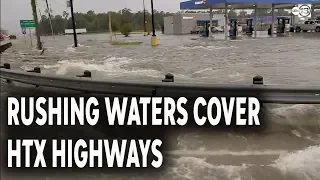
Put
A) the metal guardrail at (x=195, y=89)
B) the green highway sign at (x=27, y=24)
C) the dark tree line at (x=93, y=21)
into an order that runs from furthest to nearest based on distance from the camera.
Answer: the dark tree line at (x=93, y=21)
the green highway sign at (x=27, y=24)
the metal guardrail at (x=195, y=89)

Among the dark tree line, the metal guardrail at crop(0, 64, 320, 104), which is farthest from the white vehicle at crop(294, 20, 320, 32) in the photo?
the dark tree line

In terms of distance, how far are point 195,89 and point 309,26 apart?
50.6 metres

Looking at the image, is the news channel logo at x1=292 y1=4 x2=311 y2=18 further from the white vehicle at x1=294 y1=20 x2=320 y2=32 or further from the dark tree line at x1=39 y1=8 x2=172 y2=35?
the dark tree line at x1=39 y1=8 x2=172 y2=35

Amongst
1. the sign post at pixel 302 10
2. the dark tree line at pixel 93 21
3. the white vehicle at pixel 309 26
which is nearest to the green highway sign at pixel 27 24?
the sign post at pixel 302 10

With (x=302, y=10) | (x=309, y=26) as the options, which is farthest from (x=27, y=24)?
(x=309, y=26)

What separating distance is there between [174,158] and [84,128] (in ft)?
6.60

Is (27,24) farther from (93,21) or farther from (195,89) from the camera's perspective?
(93,21)

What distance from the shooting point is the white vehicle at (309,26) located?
50.8 m

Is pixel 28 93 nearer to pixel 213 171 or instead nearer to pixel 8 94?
pixel 8 94

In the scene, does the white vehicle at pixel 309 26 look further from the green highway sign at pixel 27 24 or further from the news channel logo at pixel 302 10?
the green highway sign at pixel 27 24

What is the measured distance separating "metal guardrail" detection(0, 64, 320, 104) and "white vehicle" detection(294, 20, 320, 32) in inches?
1924

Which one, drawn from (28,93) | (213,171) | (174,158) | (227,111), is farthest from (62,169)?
(28,93)

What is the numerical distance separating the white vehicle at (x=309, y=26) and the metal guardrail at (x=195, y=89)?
4888cm

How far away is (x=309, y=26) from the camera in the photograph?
51906 millimetres
